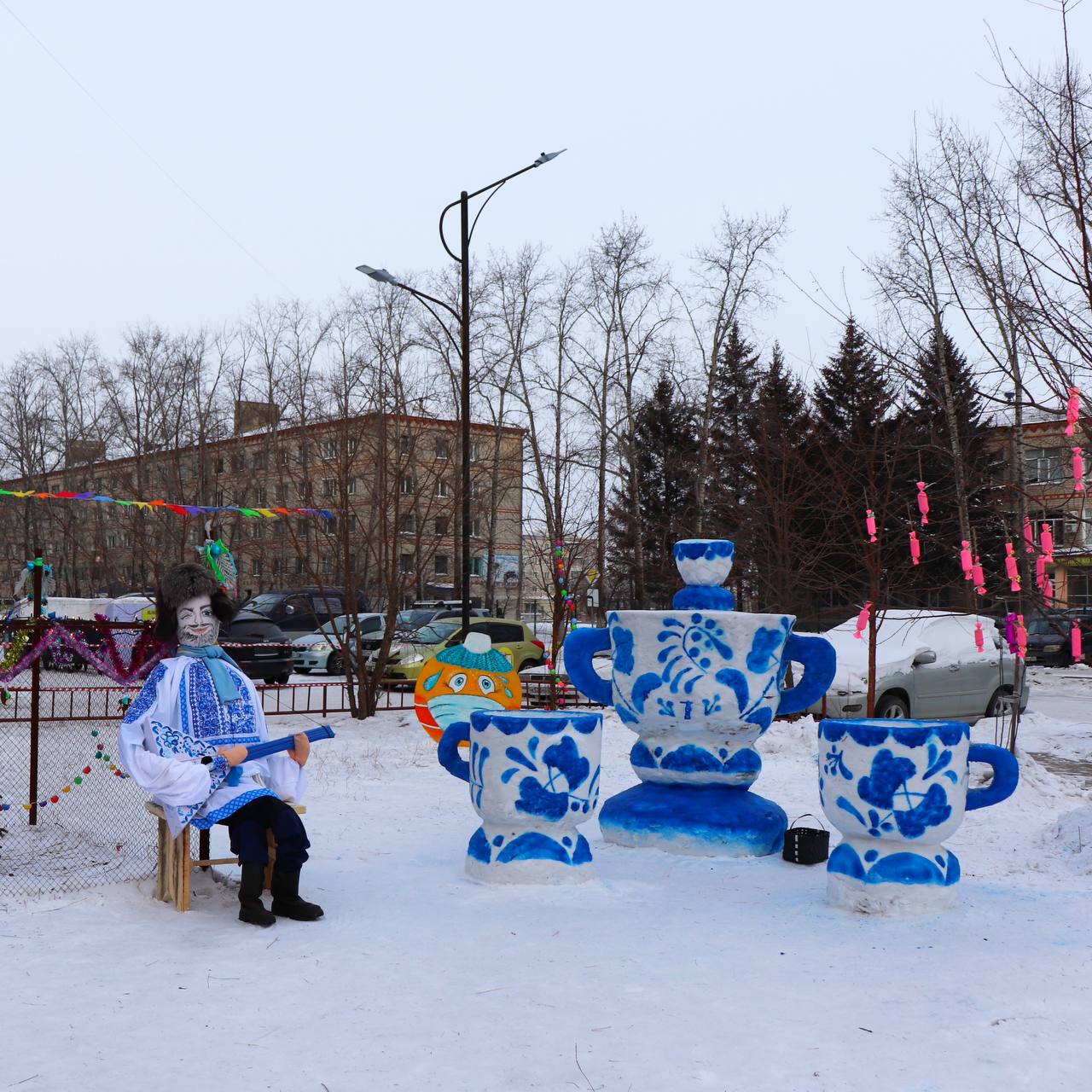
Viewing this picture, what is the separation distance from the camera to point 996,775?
538cm

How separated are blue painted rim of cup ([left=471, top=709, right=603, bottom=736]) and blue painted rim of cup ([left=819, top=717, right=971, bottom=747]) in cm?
122

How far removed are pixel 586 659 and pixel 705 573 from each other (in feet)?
2.86

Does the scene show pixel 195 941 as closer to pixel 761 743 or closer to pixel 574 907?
pixel 574 907

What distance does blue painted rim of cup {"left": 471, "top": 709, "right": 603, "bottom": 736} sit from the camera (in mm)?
5676

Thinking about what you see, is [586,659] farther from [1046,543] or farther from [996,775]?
[1046,543]

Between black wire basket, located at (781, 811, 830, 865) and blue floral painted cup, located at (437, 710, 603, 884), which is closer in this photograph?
blue floral painted cup, located at (437, 710, 603, 884)

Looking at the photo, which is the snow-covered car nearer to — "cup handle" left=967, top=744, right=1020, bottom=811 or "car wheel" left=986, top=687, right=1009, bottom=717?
"car wheel" left=986, top=687, right=1009, bottom=717

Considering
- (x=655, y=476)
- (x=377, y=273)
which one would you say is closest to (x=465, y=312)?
(x=377, y=273)

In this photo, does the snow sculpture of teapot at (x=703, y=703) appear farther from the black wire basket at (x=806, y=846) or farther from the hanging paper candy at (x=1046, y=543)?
the hanging paper candy at (x=1046, y=543)

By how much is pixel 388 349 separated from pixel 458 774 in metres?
21.3

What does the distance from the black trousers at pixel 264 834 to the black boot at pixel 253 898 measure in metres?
0.04

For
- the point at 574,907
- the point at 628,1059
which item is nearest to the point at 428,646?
the point at 574,907

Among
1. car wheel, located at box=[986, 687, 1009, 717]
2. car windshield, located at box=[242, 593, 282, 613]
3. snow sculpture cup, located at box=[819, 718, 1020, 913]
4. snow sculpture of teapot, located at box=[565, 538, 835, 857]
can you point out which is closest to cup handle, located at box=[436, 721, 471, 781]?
snow sculpture of teapot, located at box=[565, 538, 835, 857]

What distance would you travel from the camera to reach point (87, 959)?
4.31 meters
